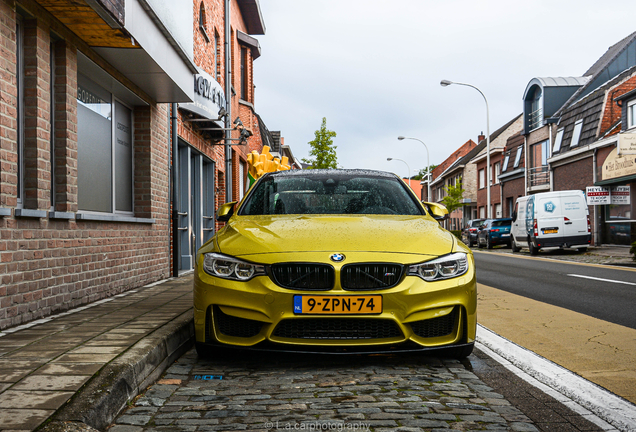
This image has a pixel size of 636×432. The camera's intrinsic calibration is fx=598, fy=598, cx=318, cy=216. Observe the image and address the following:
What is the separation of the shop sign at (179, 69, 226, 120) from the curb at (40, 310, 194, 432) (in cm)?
671

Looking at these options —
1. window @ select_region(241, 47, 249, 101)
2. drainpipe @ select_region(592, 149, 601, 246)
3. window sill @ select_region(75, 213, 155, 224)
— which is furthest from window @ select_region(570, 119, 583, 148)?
window sill @ select_region(75, 213, 155, 224)

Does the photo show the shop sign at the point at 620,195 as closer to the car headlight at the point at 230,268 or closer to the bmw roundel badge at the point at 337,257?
the bmw roundel badge at the point at 337,257

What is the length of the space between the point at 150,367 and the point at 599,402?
105 inches

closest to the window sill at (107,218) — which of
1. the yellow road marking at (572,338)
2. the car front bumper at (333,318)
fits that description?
the car front bumper at (333,318)

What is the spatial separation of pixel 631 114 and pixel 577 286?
16.1m

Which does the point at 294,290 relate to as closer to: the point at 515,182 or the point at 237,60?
the point at 237,60

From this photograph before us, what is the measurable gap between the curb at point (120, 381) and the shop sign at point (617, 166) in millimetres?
21371

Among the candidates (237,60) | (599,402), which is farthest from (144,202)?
(237,60)

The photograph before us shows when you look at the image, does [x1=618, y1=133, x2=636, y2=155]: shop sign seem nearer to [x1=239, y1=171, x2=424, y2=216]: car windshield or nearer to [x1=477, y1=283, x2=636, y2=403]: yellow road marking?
[x1=477, y1=283, x2=636, y2=403]: yellow road marking

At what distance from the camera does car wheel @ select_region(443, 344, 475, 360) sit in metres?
4.14

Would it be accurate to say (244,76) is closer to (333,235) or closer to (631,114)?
(631,114)

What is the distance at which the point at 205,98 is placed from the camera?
11398 mm

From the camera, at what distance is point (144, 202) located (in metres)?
8.90

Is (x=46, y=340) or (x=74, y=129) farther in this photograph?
(x=74, y=129)
